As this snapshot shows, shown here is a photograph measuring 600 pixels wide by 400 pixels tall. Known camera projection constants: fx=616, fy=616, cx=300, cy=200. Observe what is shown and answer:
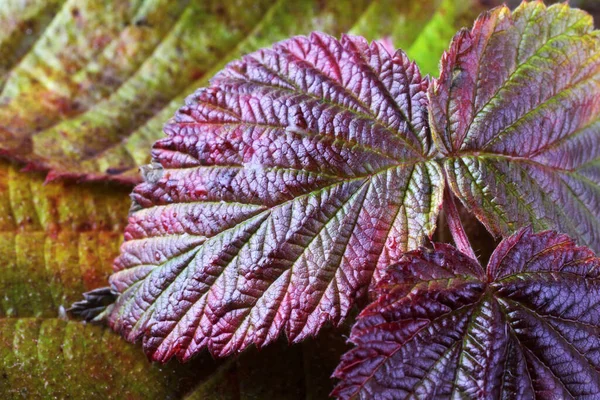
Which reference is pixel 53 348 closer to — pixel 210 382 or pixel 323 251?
pixel 210 382

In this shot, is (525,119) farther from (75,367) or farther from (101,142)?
(101,142)

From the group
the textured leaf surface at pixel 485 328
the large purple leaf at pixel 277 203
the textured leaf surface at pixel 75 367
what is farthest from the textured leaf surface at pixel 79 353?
the textured leaf surface at pixel 485 328

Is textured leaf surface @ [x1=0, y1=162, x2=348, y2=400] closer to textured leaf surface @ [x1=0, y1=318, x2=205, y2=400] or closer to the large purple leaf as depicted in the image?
textured leaf surface @ [x1=0, y1=318, x2=205, y2=400]

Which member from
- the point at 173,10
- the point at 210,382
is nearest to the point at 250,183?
the point at 210,382

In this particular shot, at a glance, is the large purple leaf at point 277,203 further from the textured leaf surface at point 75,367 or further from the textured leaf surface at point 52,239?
the textured leaf surface at point 52,239

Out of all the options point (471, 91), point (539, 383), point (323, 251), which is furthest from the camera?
point (471, 91)

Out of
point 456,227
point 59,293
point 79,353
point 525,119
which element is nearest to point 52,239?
point 59,293
